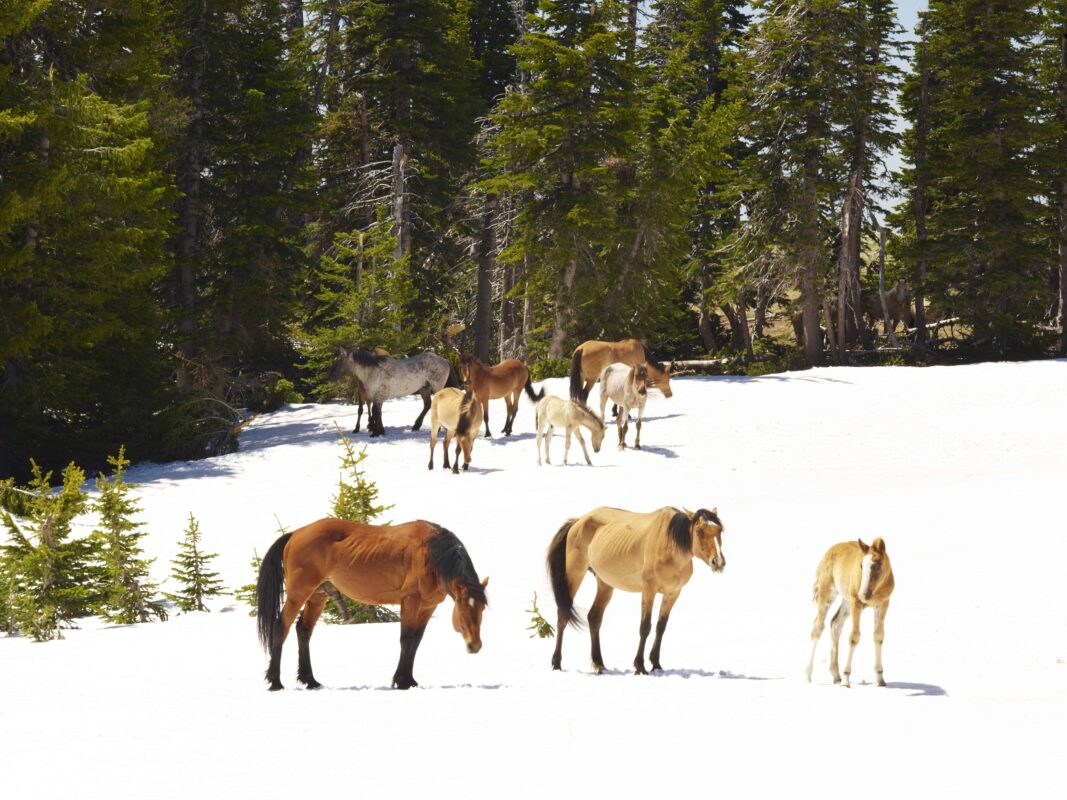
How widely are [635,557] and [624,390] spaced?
1259 cm

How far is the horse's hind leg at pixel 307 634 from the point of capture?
28.5 ft

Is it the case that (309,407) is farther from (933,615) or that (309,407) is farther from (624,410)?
(933,615)

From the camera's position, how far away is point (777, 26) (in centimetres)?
3572

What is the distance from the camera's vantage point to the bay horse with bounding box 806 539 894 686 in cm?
866

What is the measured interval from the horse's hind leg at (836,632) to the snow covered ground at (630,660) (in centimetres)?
28

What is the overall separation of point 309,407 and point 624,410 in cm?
1124

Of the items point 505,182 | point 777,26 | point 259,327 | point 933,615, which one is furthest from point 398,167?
point 933,615

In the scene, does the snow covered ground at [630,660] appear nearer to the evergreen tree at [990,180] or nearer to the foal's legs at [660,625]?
the foal's legs at [660,625]

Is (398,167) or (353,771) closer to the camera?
(353,771)

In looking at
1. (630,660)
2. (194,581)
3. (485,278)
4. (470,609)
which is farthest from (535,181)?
(470,609)

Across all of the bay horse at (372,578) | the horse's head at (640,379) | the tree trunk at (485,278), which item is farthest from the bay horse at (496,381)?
the tree trunk at (485,278)

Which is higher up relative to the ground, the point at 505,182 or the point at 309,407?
the point at 505,182

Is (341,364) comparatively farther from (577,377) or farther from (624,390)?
(624,390)

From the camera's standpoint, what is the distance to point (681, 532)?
8.95m
